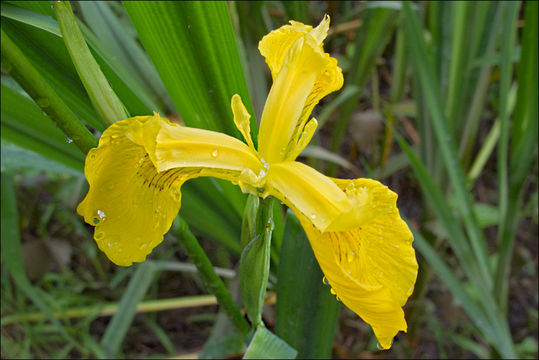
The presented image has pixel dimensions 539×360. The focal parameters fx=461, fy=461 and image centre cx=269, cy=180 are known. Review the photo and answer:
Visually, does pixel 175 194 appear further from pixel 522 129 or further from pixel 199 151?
pixel 522 129

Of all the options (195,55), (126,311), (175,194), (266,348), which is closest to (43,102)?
(175,194)

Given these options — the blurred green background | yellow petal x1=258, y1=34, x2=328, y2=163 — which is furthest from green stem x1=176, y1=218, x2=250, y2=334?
yellow petal x1=258, y1=34, x2=328, y2=163

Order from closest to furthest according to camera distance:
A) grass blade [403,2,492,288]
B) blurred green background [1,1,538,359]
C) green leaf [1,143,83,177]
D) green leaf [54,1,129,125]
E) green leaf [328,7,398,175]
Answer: green leaf [54,1,129,125] → blurred green background [1,1,538,359] → green leaf [1,143,83,177] → grass blade [403,2,492,288] → green leaf [328,7,398,175]

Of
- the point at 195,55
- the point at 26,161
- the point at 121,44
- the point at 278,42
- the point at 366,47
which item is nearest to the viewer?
the point at 278,42

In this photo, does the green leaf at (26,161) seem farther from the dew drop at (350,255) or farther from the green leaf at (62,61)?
the dew drop at (350,255)

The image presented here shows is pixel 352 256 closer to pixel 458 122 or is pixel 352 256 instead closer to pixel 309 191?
pixel 309 191

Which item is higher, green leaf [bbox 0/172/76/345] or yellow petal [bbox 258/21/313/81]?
yellow petal [bbox 258/21/313/81]

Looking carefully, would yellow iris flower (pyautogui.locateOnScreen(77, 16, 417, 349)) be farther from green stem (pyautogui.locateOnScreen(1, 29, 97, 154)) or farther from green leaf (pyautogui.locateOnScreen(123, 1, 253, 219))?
green leaf (pyautogui.locateOnScreen(123, 1, 253, 219))
